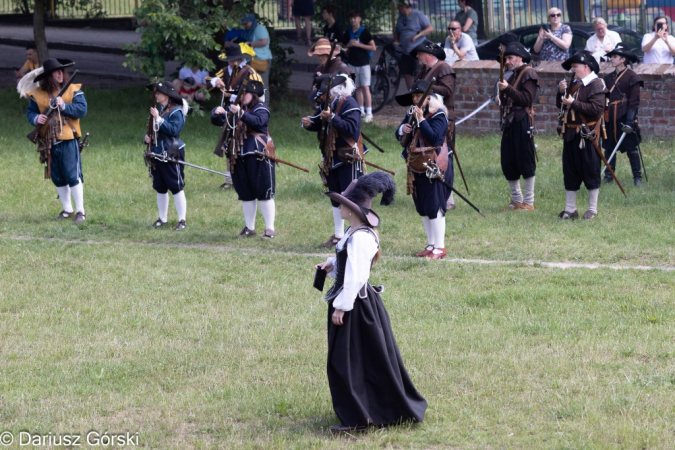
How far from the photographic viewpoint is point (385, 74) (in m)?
20.0

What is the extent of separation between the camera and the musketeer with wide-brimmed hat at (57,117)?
1273 centimetres

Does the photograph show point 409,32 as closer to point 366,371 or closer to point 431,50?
point 431,50

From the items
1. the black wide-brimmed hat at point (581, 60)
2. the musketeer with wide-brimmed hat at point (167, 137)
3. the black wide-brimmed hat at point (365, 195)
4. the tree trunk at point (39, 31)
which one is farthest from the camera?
the tree trunk at point (39, 31)

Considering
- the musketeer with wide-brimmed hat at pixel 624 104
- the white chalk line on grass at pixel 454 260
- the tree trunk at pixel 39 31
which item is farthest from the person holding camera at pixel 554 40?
the tree trunk at pixel 39 31

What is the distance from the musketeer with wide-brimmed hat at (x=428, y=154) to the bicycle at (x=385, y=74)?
8933mm

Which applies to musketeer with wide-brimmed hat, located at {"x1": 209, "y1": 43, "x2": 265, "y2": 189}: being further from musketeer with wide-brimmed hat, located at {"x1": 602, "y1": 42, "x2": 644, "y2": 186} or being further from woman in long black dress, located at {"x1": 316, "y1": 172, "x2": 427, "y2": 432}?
woman in long black dress, located at {"x1": 316, "y1": 172, "x2": 427, "y2": 432}

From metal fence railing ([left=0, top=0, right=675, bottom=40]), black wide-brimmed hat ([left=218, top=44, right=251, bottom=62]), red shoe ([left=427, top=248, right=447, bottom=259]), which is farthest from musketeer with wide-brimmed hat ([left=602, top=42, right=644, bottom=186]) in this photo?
metal fence railing ([left=0, top=0, right=675, bottom=40])

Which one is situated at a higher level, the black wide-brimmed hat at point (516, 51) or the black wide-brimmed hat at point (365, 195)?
the black wide-brimmed hat at point (516, 51)

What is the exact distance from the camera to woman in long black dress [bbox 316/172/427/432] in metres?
6.45

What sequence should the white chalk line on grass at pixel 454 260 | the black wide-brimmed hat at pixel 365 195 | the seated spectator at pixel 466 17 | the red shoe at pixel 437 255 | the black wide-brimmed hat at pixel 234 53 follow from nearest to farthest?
the black wide-brimmed hat at pixel 365 195 < the white chalk line on grass at pixel 454 260 < the red shoe at pixel 437 255 < the black wide-brimmed hat at pixel 234 53 < the seated spectator at pixel 466 17

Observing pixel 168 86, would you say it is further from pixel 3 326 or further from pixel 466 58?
pixel 466 58

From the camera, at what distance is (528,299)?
30.4 feet

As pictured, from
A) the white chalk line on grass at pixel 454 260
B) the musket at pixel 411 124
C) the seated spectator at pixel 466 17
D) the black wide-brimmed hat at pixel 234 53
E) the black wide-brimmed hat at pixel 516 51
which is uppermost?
the seated spectator at pixel 466 17

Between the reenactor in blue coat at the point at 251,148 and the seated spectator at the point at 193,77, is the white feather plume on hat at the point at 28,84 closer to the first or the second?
the reenactor in blue coat at the point at 251,148
